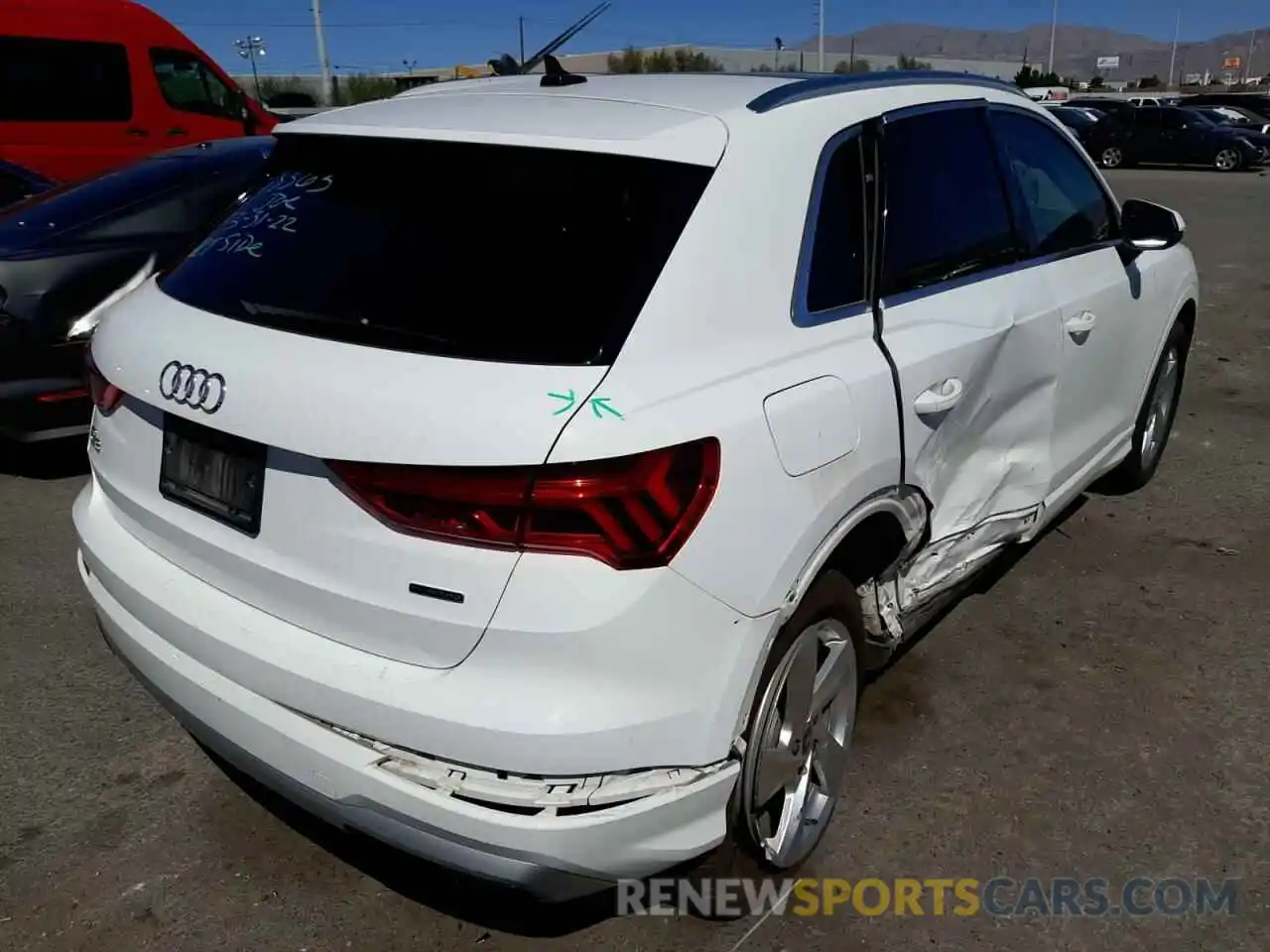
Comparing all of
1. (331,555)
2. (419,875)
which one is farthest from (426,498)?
(419,875)

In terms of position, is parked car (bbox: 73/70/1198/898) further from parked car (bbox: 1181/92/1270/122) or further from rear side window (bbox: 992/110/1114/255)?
parked car (bbox: 1181/92/1270/122)

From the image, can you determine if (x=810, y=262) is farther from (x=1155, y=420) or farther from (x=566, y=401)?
(x=1155, y=420)

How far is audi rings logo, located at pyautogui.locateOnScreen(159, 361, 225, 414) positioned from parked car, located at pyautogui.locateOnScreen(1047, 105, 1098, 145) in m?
30.0

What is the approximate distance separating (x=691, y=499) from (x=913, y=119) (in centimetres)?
161

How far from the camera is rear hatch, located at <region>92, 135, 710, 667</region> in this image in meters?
1.95

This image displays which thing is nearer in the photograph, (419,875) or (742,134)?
(742,134)

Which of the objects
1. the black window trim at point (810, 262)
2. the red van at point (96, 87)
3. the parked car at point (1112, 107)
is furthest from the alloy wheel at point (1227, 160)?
the black window trim at point (810, 262)

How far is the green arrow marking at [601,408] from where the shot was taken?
6.41 ft

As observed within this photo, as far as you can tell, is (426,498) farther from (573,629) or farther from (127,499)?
(127,499)

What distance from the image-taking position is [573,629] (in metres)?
1.92

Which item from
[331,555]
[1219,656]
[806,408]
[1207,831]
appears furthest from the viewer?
[1219,656]

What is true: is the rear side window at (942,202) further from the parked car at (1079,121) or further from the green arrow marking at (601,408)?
the parked car at (1079,121)

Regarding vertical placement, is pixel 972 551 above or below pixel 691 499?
below

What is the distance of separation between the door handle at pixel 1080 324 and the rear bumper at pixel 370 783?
86.0 inches
